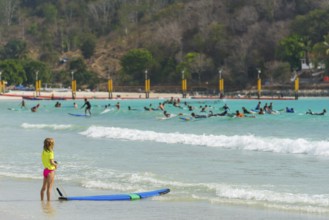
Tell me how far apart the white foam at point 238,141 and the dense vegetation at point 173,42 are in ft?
289

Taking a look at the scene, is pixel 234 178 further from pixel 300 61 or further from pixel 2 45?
pixel 2 45

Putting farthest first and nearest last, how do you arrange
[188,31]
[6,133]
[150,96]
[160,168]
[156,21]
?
[156,21]
[188,31]
[150,96]
[6,133]
[160,168]

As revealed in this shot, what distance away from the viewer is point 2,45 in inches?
7333

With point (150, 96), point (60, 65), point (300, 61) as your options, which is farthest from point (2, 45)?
point (300, 61)

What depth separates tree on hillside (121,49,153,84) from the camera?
150 meters

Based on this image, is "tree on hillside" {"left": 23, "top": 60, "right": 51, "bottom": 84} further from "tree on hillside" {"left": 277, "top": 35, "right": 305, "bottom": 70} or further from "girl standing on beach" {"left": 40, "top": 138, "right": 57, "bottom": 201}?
"girl standing on beach" {"left": 40, "top": 138, "right": 57, "bottom": 201}

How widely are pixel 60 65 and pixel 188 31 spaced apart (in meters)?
30.6

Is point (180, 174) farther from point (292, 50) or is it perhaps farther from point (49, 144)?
point (292, 50)

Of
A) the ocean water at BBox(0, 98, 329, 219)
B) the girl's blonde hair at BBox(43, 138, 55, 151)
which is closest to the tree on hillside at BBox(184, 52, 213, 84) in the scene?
the ocean water at BBox(0, 98, 329, 219)

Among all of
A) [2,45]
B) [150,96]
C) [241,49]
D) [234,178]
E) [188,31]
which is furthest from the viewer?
[2,45]

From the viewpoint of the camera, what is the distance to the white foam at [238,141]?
29.5 m

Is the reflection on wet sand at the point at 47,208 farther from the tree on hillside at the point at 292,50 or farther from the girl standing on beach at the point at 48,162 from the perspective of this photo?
the tree on hillside at the point at 292,50

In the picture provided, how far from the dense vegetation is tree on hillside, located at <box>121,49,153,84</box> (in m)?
0.19

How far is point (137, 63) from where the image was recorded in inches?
5910
